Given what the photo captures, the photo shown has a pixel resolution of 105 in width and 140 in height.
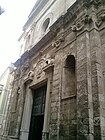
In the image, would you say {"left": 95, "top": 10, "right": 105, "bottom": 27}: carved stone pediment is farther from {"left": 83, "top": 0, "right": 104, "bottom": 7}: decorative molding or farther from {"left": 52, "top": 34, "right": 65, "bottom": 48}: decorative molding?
{"left": 52, "top": 34, "right": 65, "bottom": 48}: decorative molding

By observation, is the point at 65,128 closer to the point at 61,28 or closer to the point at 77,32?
the point at 77,32

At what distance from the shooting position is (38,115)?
7395mm

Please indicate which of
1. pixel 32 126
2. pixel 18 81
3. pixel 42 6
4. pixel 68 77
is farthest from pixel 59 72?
pixel 42 6

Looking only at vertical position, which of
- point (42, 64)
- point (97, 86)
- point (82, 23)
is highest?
point (82, 23)

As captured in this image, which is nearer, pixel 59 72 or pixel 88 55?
pixel 88 55

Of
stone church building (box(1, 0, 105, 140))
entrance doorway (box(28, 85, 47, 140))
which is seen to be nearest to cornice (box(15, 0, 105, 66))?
stone church building (box(1, 0, 105, 140))

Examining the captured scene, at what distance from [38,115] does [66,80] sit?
8.39 ft

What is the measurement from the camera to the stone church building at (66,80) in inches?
170

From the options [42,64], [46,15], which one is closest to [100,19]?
[42,64]

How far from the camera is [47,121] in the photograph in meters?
6.02

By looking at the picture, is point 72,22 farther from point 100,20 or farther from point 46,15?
point 46,15

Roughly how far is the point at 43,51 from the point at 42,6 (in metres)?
3.96

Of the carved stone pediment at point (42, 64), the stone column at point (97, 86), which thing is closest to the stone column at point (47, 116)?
the carved stone pediment at point (42, 64)

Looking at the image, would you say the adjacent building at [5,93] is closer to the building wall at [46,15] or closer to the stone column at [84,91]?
the building wall at [46,15]
